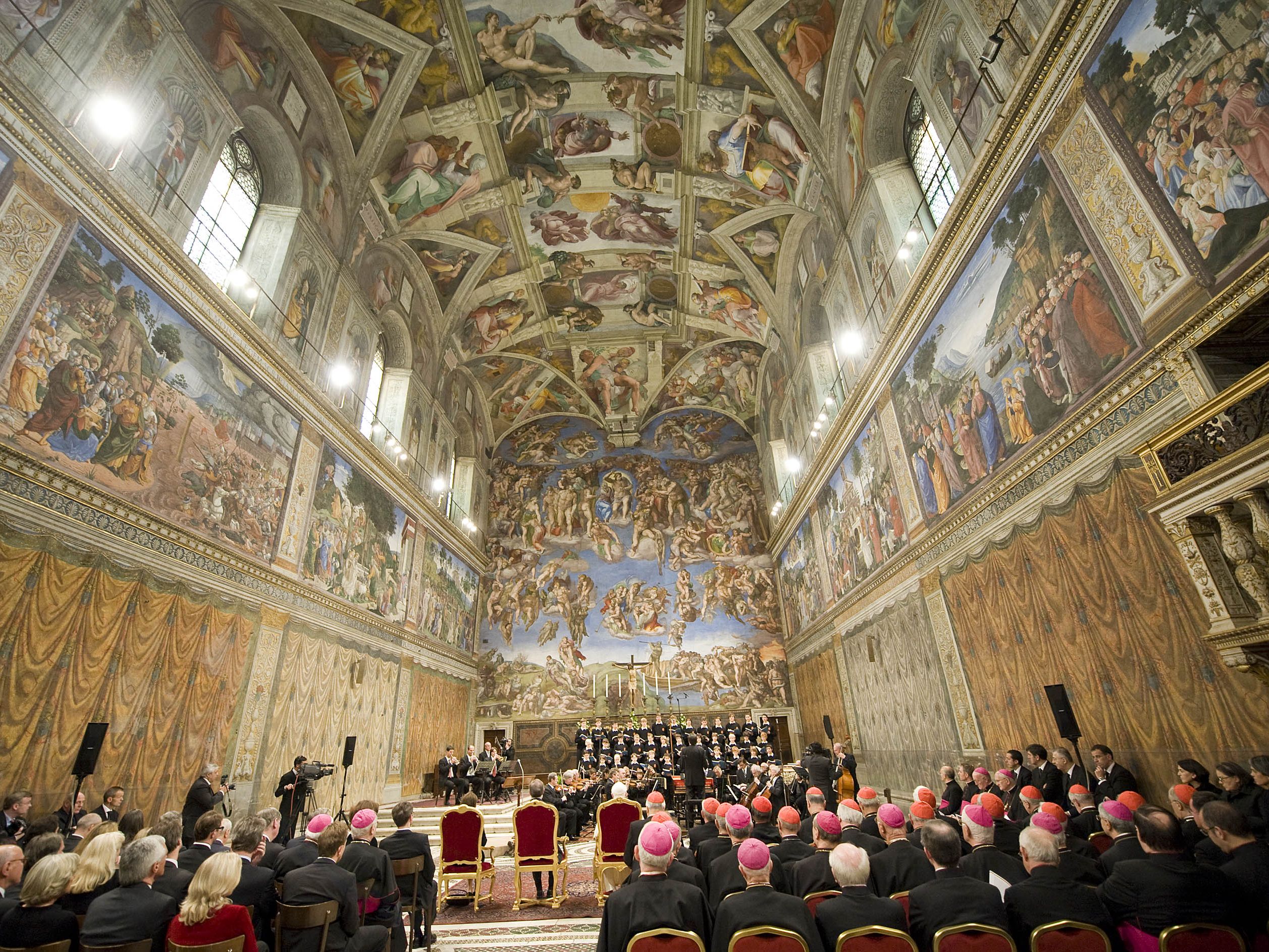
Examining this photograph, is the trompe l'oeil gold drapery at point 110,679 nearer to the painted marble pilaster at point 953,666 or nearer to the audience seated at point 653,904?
the audience seated at point 653,904

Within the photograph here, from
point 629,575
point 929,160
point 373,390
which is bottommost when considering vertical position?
point 629,575

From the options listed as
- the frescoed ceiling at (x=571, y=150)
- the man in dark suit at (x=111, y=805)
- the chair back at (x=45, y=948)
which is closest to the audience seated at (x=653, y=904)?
the chair back at (x=45, y=948)

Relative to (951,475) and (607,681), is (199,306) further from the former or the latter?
(607,681)

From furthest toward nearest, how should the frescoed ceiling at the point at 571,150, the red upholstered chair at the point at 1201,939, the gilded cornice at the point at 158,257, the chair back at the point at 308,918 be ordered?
the frescoed ceiling at the point at 571,150 → the gilded cornice at the point at 158,257 → the chair back at the point at 308,918 → the red upholstered chair at the point at 1201,939

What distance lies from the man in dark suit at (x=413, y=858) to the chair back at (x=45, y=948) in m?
2.70

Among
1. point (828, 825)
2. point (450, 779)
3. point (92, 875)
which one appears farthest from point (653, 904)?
point (450, 779)

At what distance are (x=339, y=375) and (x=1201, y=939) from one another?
620 inches

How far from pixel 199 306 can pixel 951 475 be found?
41.7 feet

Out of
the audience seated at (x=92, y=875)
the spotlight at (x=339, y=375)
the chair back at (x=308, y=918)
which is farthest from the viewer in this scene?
the spotlight at (x=339, y=375)

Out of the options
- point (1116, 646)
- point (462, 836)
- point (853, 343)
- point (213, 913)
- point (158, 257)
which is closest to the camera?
point (213, 913)

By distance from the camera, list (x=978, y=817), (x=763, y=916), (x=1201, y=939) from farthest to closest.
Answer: (x=978, y=817)
(x=763, y=916)
(x=1201, y=939)

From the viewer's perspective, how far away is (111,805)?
7457 millimetres

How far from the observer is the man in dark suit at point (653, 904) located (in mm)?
3375

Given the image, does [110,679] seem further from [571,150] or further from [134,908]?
[571,150]
